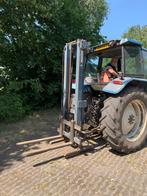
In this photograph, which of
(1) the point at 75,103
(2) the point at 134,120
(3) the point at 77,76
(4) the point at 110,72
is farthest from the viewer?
(4) the point at 110,72

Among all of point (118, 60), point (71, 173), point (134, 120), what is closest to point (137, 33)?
point (118, 60)

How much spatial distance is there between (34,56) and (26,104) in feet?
5.38

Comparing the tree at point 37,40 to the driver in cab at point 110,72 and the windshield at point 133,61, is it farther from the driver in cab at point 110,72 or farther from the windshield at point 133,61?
the windshield at point 133,61

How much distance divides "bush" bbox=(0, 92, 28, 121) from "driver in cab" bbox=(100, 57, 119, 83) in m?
3.18

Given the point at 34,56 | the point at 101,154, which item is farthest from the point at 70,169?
the point at 34,56

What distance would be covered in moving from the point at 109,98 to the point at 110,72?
742mm

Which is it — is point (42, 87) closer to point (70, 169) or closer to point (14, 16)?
point (14, 16)

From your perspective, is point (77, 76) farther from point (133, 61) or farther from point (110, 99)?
point (133, 61)

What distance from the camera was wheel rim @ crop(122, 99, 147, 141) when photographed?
187 inches

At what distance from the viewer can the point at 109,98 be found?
4.55 metres

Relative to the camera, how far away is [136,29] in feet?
98.1

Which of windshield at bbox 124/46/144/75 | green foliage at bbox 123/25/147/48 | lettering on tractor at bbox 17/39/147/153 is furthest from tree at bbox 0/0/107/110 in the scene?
green foliage at bbox 123/25/147/48

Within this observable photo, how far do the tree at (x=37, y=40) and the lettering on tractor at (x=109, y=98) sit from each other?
322 centimetres

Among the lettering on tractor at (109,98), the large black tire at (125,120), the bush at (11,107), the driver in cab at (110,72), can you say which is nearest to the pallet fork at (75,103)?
the lettering on tractor at (109,98)
